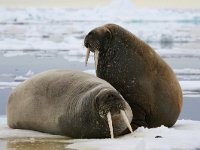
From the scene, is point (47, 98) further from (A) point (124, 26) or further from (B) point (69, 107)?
(A) point (124, 26)

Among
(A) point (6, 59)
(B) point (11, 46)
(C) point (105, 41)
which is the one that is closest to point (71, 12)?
(B) point (11, 46)

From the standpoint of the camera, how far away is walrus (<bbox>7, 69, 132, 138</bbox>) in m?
5.36

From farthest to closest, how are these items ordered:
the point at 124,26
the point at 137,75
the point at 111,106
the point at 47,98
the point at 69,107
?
the point at 124,26 → the point at 137,75 → the point at 47,98 → the point at 69,107 → the point at 111,106

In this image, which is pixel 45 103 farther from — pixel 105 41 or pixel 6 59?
pixel 6 59

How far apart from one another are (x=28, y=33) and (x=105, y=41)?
21.6 m

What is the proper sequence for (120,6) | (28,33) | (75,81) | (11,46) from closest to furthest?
(75,81)
(11,46)
(28,33)
(120,6)

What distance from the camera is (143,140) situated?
17.5ft

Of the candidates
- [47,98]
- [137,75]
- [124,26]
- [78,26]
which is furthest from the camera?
[78,26]

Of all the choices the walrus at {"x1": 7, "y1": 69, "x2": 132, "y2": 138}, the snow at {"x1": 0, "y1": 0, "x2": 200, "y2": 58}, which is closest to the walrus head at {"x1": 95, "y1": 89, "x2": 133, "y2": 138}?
the walrus at {"x1": 7, "y1": 69, "x2": 132, "y2": 138}

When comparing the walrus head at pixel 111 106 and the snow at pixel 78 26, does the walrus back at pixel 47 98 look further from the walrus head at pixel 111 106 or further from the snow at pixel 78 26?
the snow at pixel 78 26

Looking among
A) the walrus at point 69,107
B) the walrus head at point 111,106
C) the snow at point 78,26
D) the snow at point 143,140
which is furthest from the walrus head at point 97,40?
the snow at point 78,26

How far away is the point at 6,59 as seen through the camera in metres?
16.5

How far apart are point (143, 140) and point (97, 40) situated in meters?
1.66

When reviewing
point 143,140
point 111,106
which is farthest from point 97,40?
point 143,140
